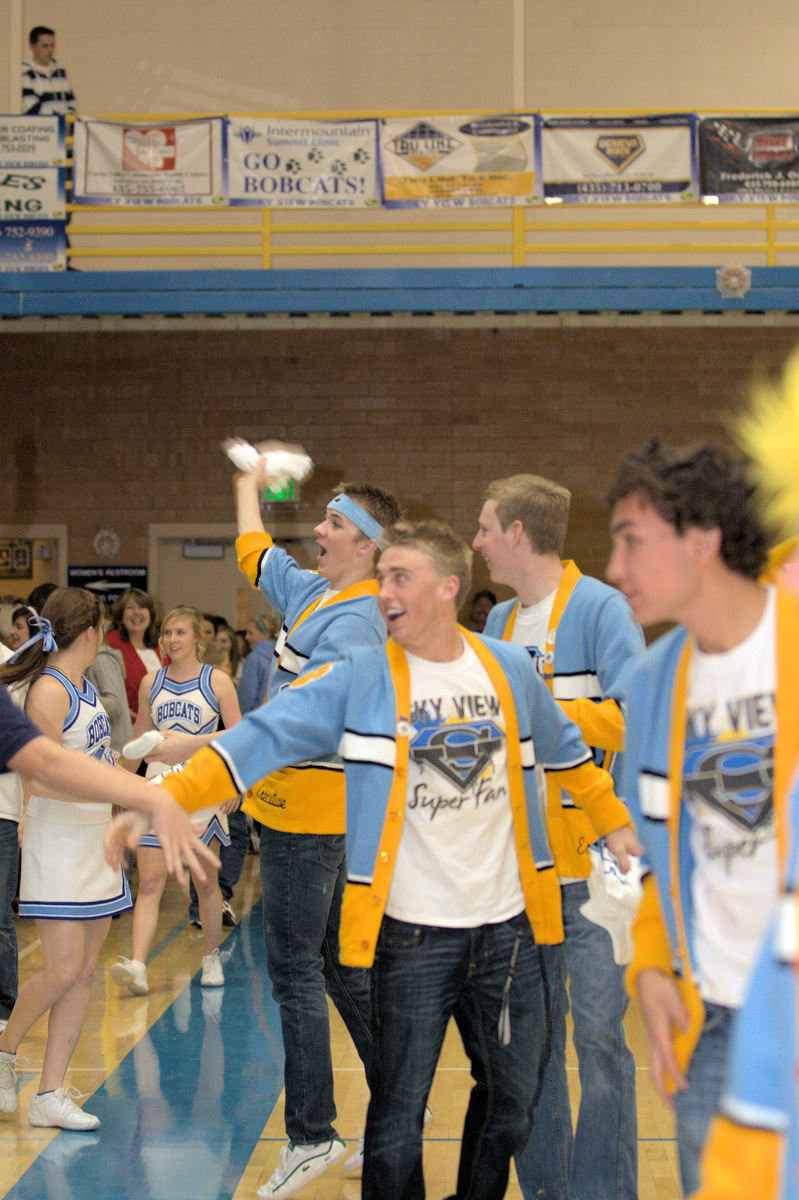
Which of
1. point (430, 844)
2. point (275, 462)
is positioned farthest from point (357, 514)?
point (430, 844)

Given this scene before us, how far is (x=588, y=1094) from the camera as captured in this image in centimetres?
308

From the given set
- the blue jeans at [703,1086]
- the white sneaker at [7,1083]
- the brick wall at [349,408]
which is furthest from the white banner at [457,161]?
the blue jeans at [703,1086]

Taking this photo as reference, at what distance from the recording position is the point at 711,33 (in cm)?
1148

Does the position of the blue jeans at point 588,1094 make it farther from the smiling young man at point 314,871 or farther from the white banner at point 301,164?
the white banner at point 301,164

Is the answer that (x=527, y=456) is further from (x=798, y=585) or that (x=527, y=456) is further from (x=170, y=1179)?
(x=798, y=585)

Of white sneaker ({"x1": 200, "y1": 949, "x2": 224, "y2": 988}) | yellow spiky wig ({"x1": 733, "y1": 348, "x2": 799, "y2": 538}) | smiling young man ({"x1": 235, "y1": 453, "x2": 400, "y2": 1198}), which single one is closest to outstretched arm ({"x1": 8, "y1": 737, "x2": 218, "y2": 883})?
smiling young man ({"x1": 235, "y1": 453, "x2": 400, "y2": 1198})

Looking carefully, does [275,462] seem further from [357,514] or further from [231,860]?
[231,860]

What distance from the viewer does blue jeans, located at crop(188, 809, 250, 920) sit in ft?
24.4

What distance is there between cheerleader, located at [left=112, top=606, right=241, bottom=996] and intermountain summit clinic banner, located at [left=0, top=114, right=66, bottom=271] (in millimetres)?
4758

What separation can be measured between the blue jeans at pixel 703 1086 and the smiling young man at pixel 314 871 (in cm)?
173


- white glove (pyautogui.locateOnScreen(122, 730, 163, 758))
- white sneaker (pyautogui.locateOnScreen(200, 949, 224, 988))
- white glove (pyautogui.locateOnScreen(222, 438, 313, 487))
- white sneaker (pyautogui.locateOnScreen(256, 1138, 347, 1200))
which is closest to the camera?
white glove (pyautogui.locateOnScreen(122, 730, 163, 758))

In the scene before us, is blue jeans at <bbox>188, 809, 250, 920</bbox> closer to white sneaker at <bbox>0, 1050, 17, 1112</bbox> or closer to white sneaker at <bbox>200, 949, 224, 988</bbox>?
white sneaker at <bbox>200, 949, 224, 988</bbox>

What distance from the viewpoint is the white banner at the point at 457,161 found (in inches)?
364

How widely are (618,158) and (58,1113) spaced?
315 inches
